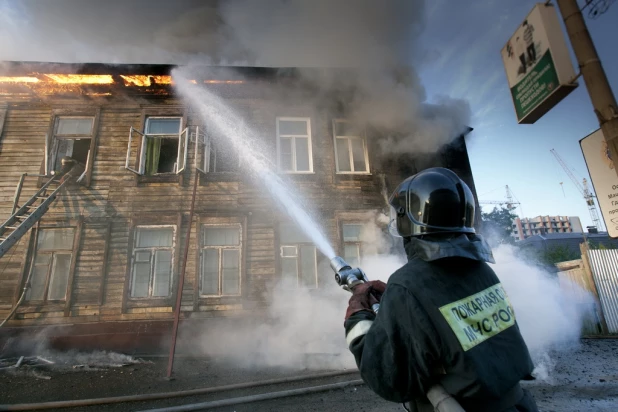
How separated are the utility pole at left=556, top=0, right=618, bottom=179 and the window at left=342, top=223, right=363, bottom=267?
22.7ft

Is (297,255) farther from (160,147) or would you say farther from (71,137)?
(71,137)

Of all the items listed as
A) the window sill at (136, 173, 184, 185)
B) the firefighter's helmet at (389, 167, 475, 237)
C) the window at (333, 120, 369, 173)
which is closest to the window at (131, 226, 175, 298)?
the window sill at (136, 173, 184, 185)

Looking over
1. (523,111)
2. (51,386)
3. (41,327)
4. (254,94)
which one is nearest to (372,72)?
(254,94)

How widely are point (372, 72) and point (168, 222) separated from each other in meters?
7.41

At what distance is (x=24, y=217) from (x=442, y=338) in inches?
400

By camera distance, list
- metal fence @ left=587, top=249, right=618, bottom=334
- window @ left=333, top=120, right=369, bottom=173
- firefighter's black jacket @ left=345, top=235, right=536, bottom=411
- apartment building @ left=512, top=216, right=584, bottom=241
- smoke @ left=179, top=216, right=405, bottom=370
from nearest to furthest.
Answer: firefighter's black jacket @ left=345, top=235, right=536, bottom=411 < smoke @ left=179, top=216, right=405, bottom=370 < metal fence @ left=587, top=249, right=618, bottom=334 < window @ left=333, top=120, right=369, bottom=173 < apartment building @ left=512, top=216, right=584, bottom=241

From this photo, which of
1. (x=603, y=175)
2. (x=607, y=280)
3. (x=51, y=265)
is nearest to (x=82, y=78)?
(x=51, y=265)

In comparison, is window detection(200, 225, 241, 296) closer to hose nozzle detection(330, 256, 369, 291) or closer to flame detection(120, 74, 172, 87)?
flame detection(120, 74, 172, 87)

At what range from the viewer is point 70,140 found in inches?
385

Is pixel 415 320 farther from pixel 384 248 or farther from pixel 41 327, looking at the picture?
pixel 41 327

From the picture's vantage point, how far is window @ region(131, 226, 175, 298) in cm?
872

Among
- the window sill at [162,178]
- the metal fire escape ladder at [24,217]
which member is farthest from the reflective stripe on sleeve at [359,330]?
the window sill at [162,178]

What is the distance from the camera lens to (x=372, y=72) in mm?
9602

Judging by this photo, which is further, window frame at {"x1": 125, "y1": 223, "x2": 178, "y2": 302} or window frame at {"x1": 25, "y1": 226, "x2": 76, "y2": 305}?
window frame at {"x1": 125, "y1": 223, "x2": 178, "y2": 302}
